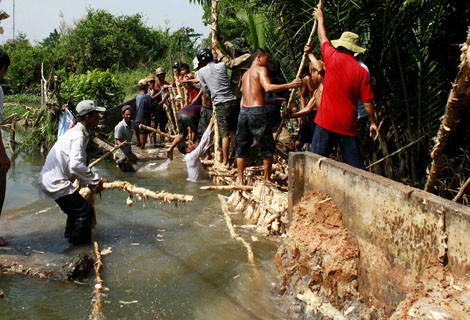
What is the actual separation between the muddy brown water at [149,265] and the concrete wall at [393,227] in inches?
35.9

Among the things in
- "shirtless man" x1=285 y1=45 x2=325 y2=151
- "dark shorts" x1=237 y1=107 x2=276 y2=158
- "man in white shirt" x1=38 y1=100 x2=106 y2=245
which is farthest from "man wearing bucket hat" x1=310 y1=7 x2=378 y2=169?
"man in white shirt" x1=38 y1=100 x2=106 y2=245

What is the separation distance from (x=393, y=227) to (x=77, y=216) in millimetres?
3251

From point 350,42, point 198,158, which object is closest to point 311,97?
point 350,42

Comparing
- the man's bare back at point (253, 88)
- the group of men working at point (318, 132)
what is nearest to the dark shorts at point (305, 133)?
the man's bare back at point (253, 88)

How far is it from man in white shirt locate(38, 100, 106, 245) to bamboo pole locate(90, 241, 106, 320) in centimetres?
48

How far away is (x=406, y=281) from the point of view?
359 centimetres

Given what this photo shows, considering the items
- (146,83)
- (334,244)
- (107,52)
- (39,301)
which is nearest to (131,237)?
(39,301)

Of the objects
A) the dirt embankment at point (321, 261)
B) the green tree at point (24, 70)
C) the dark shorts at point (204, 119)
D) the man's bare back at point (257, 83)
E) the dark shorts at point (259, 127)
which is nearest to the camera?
the dirt embankment at point (321, 261)

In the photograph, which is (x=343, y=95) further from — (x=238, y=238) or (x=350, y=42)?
(x=238, y=238)

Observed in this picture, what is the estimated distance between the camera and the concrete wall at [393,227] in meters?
3.21

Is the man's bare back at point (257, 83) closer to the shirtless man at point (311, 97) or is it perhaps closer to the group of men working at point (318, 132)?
the group of men working at point (318, 132)

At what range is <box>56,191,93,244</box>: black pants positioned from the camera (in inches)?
218

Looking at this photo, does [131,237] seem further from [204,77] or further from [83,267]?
[204,77]

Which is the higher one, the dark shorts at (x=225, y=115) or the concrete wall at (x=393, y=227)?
the dark shorts at (x=225, y=115)
